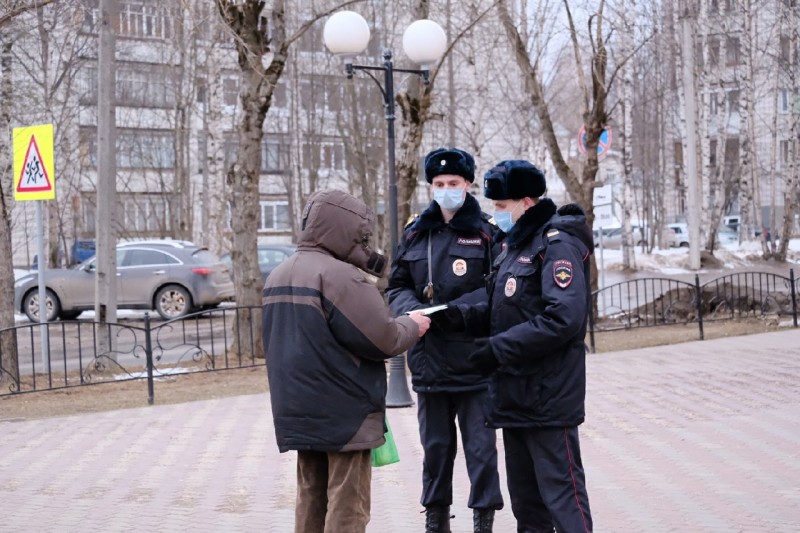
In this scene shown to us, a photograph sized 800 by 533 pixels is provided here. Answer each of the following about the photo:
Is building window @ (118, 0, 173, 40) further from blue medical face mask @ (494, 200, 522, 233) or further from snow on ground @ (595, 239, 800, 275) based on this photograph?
blue medical face mask @ (494, 200, 522, 233)

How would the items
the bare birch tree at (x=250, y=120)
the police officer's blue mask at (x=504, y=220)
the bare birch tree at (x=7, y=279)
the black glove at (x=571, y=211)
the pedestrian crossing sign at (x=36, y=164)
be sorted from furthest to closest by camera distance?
1. the bare birch tree at (x=250, y=120)
2. the pedestrian crossing sign at (x=36, y=164)
3. the bare birch tree at (x=7, y=279)
4. the police officer's blue mask at (x=504, y=220)
5. the black glove at (x=571, y=211)

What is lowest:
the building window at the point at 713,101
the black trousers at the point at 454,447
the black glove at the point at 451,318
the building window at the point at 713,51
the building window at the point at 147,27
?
the black trousers at the point at 454,447

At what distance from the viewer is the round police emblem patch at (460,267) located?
5746mm

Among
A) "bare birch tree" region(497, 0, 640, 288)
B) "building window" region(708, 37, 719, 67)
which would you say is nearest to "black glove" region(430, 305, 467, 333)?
"bare birch tree" region(497, 0, 640, 288)

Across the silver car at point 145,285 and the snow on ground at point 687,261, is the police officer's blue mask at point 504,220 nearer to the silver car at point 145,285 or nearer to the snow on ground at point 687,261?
the silver car at point 145,285

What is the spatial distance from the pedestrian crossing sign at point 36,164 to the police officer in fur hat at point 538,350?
8.65 m

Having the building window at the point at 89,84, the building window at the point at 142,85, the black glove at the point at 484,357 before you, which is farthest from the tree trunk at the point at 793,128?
the black glove at the point at 484,357

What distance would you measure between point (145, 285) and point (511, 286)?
1835 centimetres

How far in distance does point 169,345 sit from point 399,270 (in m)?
10.5

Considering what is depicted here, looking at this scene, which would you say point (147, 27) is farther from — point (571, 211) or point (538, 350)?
point (538, 350)

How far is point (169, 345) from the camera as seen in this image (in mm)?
15836

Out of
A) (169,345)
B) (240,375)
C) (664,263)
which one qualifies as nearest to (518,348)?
(240,375)

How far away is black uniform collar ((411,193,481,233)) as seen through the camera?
5773 millimetres

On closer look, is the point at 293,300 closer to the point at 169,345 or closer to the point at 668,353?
the point at 668,353
